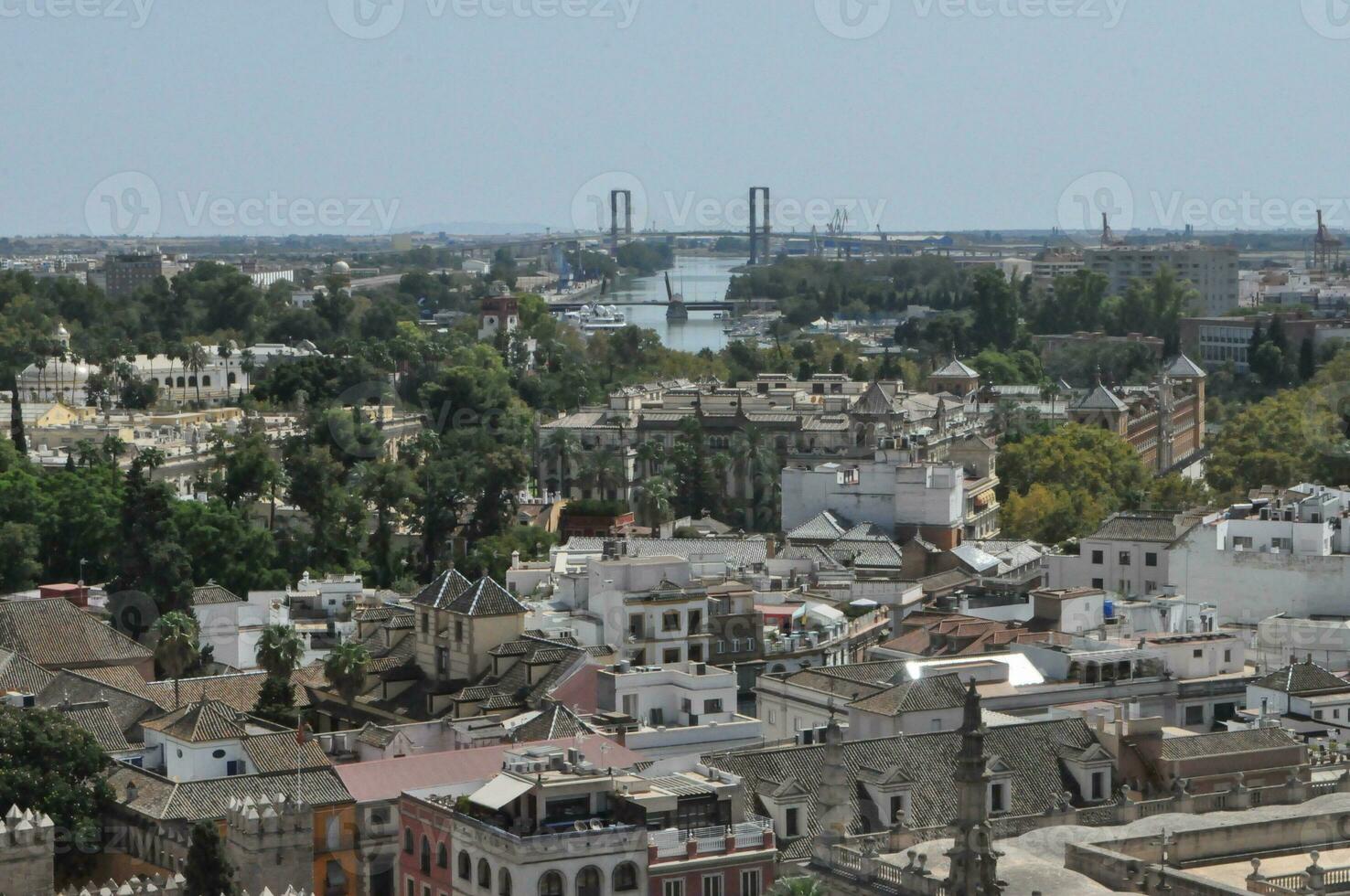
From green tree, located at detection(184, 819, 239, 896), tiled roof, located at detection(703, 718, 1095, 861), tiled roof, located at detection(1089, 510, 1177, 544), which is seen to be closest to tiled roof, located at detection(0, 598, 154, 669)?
green tree, located at detection(184, 819, 239, 896)

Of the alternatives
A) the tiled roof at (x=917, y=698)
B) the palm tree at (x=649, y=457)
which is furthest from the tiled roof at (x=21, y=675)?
the palm tree at (x=649, y=457)

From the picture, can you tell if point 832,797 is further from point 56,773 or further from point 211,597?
point 211,597

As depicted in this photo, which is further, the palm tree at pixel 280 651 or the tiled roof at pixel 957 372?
the tiled roof at pixel 957 372

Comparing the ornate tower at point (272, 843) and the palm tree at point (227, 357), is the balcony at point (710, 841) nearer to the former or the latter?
the ornate tower at point (272, 843)

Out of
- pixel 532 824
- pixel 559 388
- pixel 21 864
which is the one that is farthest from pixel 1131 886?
pixel 559 388

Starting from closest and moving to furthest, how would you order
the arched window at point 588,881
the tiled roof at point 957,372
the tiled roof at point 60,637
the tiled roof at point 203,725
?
1. the arched window at point 588,881
2. the tiled roof at point 203,725
3. the tiled roof at point 60,637
4. the tiled roof at point 957,372

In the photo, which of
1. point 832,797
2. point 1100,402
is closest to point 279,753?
point 832,797
